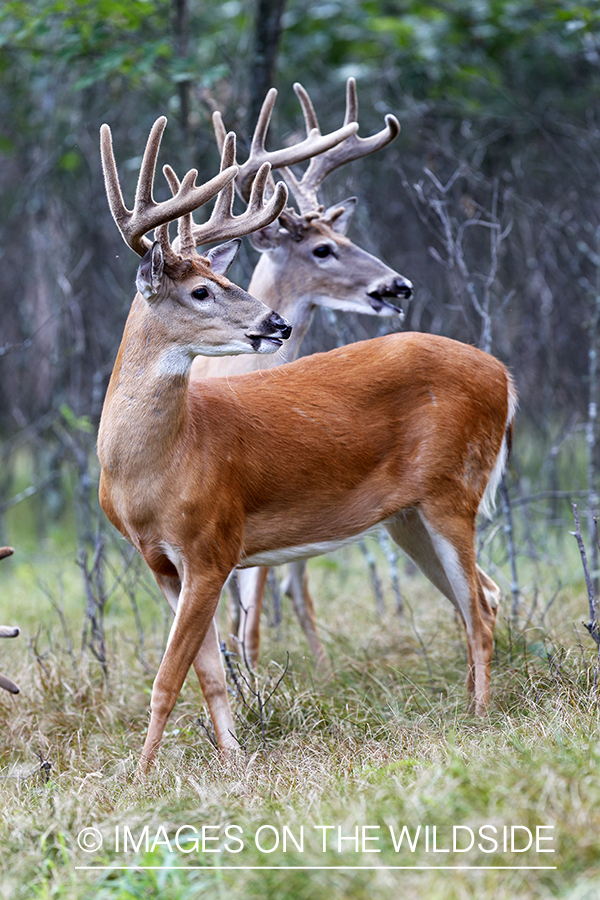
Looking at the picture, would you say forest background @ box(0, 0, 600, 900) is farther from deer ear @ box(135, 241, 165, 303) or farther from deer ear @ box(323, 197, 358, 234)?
deer ear @ box(135, 241, 165, 303)

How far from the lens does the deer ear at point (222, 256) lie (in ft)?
14.9

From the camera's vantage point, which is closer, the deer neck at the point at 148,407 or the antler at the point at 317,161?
the deer neck at the point at 148,407

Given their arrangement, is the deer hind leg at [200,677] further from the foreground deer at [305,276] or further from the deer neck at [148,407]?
the foreground deer at [305,276]

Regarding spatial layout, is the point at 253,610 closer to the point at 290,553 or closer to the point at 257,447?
the point at 290,553

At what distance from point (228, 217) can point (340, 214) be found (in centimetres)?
162

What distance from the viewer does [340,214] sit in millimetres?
6004

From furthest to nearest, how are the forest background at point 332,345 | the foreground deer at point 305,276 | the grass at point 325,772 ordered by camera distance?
the foreground deer at point 305,276 → the forest background at point 332,345 → the grass at point 325,772

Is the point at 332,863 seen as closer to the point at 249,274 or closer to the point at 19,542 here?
the point at 249,274

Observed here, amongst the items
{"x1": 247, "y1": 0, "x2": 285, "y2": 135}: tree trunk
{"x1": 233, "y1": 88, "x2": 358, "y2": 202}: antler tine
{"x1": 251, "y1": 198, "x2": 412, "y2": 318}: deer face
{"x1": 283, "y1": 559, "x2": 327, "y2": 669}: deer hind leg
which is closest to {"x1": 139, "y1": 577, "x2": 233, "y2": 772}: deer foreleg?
{"x1": 283, "y1": 559, "x2": 327, "y2": 669}: deer hind leg

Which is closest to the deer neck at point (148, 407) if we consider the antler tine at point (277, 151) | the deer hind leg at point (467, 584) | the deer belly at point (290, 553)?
the deer belly at point (290, 553)

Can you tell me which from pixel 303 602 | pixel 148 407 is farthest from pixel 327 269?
pixel 148 407

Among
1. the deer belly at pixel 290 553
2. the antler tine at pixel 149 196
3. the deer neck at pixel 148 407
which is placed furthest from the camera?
the deer belly at pixel 290 553

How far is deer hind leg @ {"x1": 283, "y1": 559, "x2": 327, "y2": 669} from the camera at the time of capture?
5523mm

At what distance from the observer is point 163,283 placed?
3.99 meters
